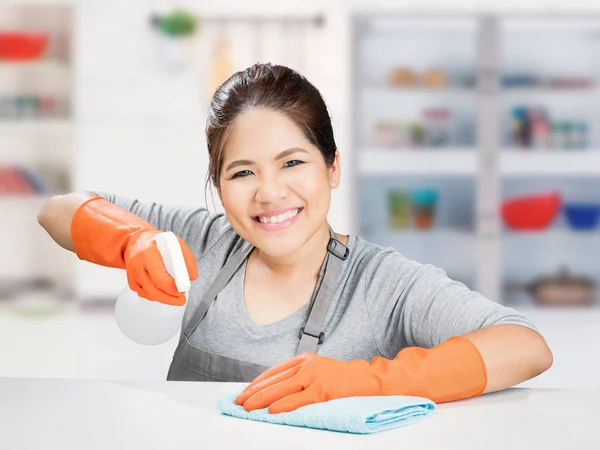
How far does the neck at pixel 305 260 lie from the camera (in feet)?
4.40

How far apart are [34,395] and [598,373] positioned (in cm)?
263

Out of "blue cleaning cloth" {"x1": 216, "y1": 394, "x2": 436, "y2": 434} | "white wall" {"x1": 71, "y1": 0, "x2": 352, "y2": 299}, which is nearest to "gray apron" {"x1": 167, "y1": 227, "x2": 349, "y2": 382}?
"blue cleaning cloth" {"x1": 216, "y1": 394, "x2": 436, "y2": 434}

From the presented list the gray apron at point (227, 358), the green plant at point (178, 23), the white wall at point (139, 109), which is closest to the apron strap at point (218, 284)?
the gray apron at point (227, 358)

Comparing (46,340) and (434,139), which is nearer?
(46,340)

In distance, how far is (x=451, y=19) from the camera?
3.95 m

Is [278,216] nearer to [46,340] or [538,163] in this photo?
[46,340]

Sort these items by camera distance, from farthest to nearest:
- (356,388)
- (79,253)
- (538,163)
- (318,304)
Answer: (538,163), (79,253), (318,304), (356,388)

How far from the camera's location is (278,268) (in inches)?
53.9

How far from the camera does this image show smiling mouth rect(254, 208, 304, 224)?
48.4 inches

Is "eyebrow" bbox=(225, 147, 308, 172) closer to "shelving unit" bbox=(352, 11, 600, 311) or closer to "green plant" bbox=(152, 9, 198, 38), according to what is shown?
"shelving unit" bbox=(352, 11, 600, 311)

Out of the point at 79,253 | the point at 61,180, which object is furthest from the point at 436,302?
the point at 61,180

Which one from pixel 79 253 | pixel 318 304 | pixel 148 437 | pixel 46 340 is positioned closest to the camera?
pixel 148 437

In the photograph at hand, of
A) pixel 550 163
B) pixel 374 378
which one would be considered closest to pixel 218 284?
pixel 374 378

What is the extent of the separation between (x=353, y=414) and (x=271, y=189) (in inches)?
19.3
